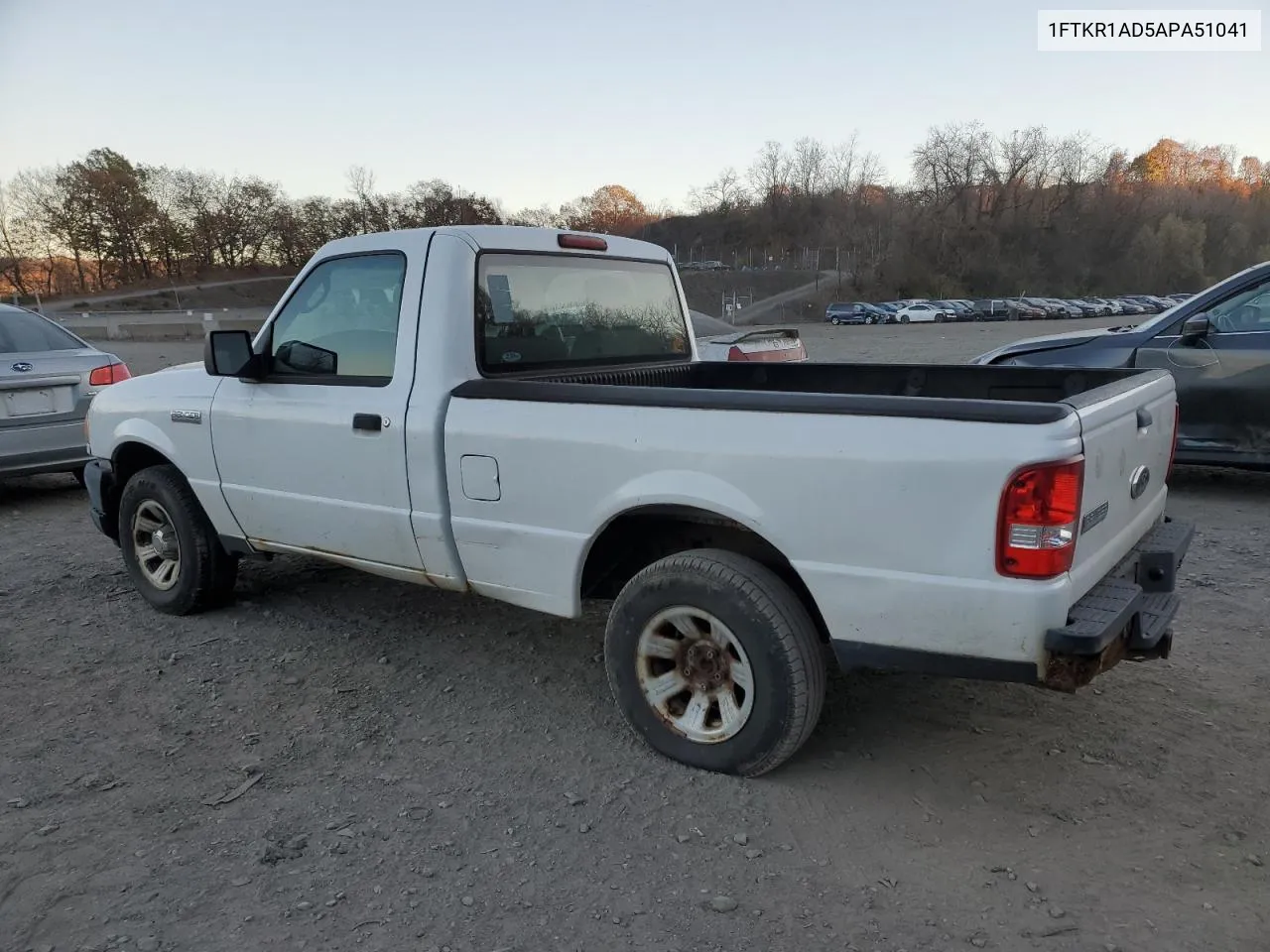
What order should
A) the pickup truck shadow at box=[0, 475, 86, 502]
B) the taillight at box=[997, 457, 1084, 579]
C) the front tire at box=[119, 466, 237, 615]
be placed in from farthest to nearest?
the pickup truck shadow at box=[0, 475, 86, 502], the front tire at box=[119, 466, 237, 615], the taillight at box=[997, 457, 1084, 579]

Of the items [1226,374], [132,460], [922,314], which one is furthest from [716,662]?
[922,314]

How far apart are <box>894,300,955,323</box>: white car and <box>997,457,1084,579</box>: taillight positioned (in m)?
59.0

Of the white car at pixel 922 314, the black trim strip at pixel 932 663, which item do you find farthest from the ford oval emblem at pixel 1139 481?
the white car at pixel 922 314

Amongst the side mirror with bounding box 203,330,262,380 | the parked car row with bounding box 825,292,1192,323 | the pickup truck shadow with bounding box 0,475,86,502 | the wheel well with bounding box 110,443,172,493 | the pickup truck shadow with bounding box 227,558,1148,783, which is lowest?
the parked car row with bounding box 825,292,1192,323

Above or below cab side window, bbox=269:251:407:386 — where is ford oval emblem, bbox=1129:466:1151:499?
below

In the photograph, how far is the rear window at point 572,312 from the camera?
3.79 meters

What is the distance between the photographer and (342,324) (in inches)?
158

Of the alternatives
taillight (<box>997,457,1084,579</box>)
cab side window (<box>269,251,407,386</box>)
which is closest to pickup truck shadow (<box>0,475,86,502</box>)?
cab side window (<box>269,251,407,386</box>)

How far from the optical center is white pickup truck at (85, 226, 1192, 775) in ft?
8.39

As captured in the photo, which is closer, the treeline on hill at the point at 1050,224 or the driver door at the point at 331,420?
the driver door at the point at 331,420

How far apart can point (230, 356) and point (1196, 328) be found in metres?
6.66

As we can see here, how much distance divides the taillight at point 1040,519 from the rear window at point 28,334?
26.2ft

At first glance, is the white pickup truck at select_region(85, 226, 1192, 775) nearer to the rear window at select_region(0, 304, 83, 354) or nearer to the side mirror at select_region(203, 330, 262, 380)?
the side mirror at select_region(203, 330, 262, 380)

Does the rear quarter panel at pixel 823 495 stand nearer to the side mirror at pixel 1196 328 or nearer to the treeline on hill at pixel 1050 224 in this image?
the side mirror at pixel 1196 328
